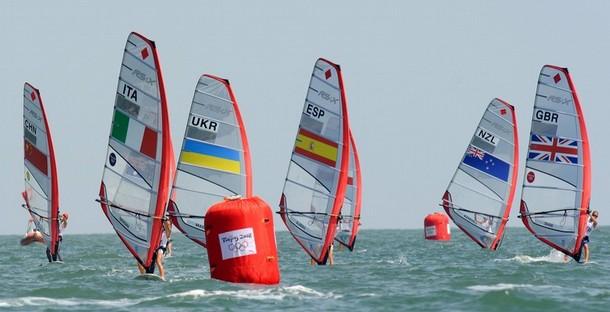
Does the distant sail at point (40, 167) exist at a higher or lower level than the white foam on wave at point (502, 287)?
higher

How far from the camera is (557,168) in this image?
119 feet

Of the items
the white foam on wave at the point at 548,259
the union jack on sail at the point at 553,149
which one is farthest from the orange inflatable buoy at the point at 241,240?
the union jack on sail at the point at 553,149

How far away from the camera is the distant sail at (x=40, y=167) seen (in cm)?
3319

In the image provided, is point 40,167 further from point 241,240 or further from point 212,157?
point 241,240

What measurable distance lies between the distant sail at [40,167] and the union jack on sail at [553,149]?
45.4 ft

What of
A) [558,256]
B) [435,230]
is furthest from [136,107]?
[435,230]

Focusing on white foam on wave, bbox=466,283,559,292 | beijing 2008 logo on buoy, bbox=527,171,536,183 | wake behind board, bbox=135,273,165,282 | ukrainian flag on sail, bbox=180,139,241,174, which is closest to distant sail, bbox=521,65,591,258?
beijing 2008 logo on buoy, bbox=527,171,536,183

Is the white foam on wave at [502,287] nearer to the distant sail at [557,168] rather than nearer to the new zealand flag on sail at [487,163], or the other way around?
the distant sail at [557,168]

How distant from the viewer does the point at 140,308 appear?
2002cm

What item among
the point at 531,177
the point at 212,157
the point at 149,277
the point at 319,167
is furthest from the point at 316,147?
the point at 149,277

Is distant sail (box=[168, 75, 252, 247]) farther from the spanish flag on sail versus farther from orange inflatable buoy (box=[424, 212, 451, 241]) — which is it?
orange inflatable buoy (box=[424, 212, 451, 241])

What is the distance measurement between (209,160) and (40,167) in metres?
5.54

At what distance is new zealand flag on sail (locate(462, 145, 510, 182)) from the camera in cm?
4284

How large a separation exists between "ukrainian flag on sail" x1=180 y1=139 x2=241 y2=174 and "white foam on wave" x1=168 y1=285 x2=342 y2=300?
8.34 m
